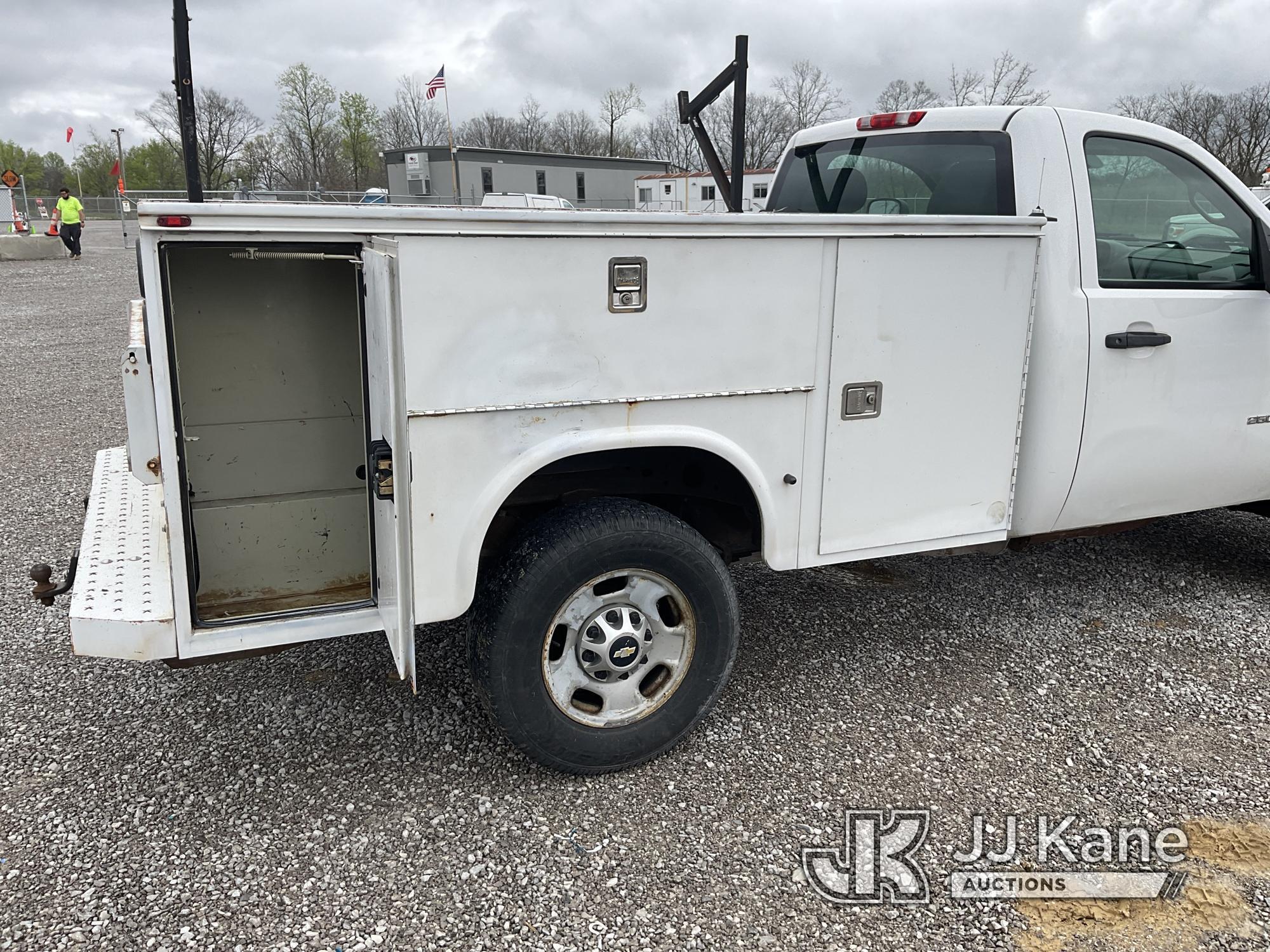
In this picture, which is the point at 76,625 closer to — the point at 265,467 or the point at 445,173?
the point at 265,467

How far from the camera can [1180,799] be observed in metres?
2.98

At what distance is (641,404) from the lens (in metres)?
2.77

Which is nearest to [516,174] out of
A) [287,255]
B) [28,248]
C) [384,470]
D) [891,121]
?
[28,248]

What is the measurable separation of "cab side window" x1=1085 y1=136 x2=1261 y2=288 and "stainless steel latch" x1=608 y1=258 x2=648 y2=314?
5.88 ft

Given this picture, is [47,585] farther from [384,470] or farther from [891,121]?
[891,121]

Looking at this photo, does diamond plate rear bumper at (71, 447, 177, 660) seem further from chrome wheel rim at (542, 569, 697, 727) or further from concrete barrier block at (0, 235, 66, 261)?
concrete barrier block at (0, 235, 66, 261)

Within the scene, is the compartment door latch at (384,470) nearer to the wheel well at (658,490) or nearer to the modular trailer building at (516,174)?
the wheel well at (658,490)

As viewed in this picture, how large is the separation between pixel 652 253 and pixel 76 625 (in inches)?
72.8

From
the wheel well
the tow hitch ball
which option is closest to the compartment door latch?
the wheel well

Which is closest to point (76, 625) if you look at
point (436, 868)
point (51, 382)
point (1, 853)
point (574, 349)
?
point (1, 853)

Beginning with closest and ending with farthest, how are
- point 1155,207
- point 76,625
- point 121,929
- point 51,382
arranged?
point 121,929 → point 76,625 → point 1155,207 → point 51,382

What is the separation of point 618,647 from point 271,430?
4.41ft

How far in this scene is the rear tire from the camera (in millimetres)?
2775

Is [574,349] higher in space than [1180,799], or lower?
higher
